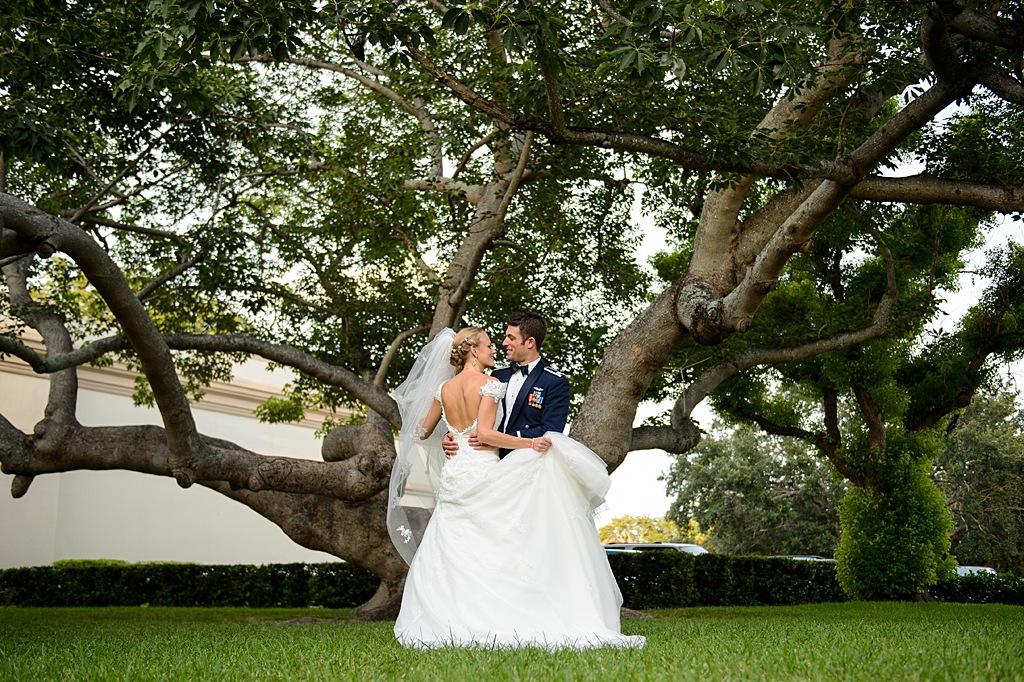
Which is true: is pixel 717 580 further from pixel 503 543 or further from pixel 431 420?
pixel 503 543

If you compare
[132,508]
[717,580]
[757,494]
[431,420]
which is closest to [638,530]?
[757,494]

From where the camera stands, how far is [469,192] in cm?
1335

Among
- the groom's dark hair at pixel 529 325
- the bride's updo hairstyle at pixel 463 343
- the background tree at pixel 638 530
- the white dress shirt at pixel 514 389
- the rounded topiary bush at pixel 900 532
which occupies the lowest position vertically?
the background tree at pixel 638 530

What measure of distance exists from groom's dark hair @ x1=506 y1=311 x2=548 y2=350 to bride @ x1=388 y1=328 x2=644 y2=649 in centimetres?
31

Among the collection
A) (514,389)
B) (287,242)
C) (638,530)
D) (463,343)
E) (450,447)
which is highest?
(287,242)

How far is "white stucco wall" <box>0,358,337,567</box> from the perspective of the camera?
19281 millimetres

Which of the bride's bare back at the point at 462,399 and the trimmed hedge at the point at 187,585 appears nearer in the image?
the bride's bare back at the point at 462,399

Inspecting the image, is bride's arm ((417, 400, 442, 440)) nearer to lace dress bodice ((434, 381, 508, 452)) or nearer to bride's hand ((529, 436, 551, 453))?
lace dress bodice ((434, 381, 508, 452))

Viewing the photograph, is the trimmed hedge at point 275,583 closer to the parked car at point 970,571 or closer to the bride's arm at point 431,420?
the parked car at point 970,571

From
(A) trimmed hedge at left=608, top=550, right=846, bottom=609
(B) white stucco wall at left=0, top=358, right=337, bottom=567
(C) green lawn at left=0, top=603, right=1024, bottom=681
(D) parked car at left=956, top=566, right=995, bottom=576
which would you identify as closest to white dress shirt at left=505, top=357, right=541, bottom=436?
(C) green lawn at left=0, top=603, right=1024, bottom=681

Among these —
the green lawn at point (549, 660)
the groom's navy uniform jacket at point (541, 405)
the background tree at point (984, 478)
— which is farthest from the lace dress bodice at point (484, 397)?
the background tree at point (984, 478)

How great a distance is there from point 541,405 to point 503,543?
1.09 m

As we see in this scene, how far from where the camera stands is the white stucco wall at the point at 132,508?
19.3 metres

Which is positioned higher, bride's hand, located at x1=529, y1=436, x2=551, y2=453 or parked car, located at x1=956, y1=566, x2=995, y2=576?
bride's hand, located at x1=529, y1=436, x2=551, y2=453
